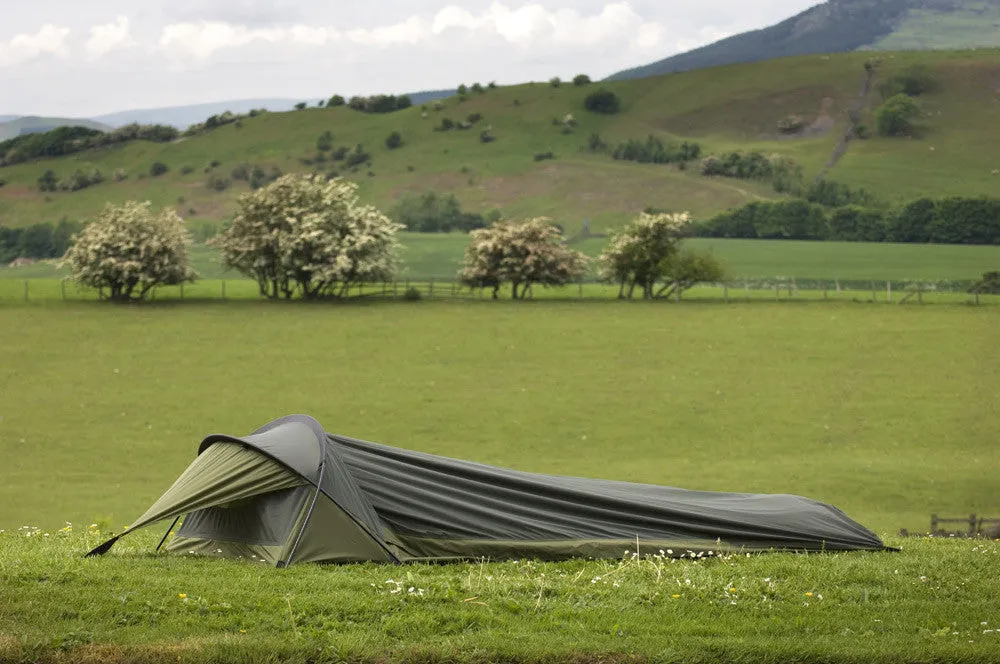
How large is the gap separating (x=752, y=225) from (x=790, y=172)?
70.2ft

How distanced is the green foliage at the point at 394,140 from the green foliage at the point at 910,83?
223 ft

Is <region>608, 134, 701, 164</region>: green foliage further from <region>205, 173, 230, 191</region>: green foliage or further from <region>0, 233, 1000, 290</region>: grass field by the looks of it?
<region>205, 173, 230, 191</region>: green foliage

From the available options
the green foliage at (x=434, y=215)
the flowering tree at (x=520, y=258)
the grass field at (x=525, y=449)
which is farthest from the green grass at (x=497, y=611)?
the green foliage at (x=434, y=215)

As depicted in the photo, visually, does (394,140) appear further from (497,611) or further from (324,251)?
(497,611)

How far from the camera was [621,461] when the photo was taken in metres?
33.1

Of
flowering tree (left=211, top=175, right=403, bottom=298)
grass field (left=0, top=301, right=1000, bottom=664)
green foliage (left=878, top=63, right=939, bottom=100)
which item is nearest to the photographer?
grass field (left=0, top=301, right=1000, bottom=664)

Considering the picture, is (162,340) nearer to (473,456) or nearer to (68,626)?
(473,456)

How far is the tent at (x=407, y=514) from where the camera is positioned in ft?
35.8

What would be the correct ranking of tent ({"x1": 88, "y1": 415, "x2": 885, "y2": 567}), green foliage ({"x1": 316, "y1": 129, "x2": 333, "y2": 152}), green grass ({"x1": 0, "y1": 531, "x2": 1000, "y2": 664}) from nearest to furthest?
green grass ({"x1": 0, "y1": 531, "x2": 1000, "y2": 664})
tent ({"x1": 88, "y1": 415, "x2": 885, "y2": 567})
green foliage ({"x1": 316, "y1": 129, "x2": 333, "y2": 152})

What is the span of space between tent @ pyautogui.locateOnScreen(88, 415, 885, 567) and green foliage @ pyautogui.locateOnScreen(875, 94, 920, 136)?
473 ft

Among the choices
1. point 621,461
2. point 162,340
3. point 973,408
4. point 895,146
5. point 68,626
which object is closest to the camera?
point 68,626

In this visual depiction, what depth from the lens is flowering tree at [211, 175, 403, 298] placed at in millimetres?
59500

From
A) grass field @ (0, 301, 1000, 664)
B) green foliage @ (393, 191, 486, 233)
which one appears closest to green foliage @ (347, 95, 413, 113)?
green foliage @ (393, 191, 486, 233)

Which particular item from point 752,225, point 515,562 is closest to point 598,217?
point 752,225
